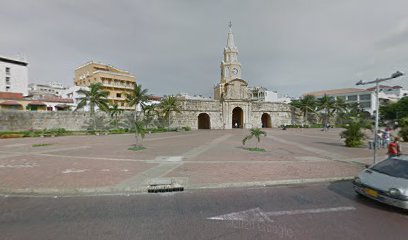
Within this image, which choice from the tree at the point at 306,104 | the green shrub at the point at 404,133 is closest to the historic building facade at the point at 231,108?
the tree at the point at 306,104

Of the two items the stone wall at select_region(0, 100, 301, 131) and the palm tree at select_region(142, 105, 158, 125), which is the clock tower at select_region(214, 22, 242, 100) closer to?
the stone wall at select_region(0, 100, 301, 131)

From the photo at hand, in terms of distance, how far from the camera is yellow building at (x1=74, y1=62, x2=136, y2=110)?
53469mm

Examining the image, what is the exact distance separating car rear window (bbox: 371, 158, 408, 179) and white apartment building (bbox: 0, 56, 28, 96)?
245 feet

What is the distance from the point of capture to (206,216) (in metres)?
4.84

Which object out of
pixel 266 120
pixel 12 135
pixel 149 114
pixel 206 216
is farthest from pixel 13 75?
pixel 206 216

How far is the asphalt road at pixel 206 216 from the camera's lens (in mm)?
4062

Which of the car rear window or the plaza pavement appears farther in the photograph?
the plaza pavement

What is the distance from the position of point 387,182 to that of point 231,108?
40.0 m

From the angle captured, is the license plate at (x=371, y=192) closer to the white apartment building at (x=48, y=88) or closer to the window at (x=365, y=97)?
the window at (x=365, y=97)

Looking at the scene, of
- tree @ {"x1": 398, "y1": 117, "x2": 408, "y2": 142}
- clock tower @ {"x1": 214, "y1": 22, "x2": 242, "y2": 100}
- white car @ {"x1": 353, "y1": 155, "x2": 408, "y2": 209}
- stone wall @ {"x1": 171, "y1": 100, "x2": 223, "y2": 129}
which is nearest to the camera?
white car @ {"x1": 353, "y1": 155, "x2": 408, "y2": 209}

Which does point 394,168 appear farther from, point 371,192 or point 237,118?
point 237,118

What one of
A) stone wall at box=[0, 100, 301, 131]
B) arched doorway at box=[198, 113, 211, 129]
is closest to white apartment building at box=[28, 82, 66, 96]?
stone wall at box=[0, 100, 301, 131]

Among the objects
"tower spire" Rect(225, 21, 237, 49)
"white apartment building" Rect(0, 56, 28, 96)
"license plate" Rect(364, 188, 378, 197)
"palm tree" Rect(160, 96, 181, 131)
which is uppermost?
"tower spire" Rect(225, 21, 237, 49)

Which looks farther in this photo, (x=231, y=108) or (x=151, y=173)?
(x=231, y=108)
